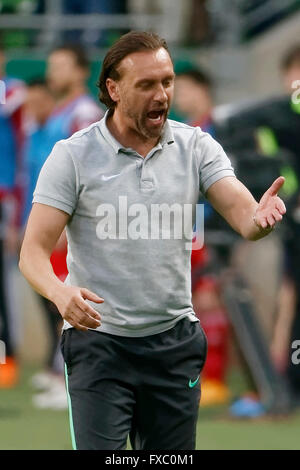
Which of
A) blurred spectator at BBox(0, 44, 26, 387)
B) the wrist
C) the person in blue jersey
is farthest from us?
blurred spectator at BBox(0, 44, 26, 387)

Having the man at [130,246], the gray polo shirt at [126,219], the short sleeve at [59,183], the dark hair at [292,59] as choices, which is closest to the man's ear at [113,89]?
the man at [130,246]

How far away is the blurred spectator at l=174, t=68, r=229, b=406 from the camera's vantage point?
8984mm

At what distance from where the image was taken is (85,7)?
12.2 m

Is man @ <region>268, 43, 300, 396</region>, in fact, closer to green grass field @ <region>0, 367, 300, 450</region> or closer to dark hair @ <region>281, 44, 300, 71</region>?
dark hair @ <region>281, 44, 300, 71</region>

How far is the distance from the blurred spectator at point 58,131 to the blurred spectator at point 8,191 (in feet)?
0.44

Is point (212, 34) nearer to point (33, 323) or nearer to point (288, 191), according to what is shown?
point (33, 323)

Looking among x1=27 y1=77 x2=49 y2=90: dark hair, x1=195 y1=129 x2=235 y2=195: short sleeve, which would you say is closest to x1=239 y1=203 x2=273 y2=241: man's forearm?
x1=195 y1=129 x2=235 y2=195: short sleeve

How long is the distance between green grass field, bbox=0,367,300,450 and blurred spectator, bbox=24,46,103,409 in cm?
34

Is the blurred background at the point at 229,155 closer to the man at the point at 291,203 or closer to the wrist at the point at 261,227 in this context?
the man at the point at 291,203

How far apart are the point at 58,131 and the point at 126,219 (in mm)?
4801

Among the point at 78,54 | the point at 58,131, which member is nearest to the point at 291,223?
the point at 58,131

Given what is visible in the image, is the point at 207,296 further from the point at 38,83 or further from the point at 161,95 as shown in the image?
the point at 161,95

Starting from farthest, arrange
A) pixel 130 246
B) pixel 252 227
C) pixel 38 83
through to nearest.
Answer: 1. pixel 38 83
2. pixel 130 246
3. pixel 252 227

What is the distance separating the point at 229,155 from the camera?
8.32 m
